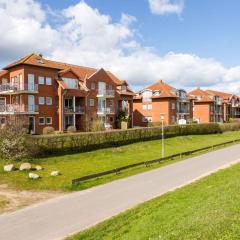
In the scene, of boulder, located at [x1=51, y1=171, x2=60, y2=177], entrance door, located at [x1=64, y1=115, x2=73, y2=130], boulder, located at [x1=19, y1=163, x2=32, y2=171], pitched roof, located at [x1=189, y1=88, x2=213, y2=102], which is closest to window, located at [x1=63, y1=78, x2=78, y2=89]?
entrance door, located at [x1=64, y1=115, x2=73, y2=130]

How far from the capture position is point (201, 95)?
313ft

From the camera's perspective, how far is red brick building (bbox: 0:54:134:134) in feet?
160

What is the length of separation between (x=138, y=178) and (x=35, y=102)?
30.0 meters

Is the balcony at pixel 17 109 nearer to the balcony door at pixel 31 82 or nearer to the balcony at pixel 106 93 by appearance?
the balcony door at pixel 31 82

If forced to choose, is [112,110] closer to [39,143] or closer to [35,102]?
[35,102]

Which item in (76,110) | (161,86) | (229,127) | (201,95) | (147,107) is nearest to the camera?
(76,110)

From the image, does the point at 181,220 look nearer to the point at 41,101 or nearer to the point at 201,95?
the point at 41,101

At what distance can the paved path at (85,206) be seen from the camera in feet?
43.2

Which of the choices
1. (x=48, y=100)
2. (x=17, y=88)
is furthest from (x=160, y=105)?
(x=17, y=88)

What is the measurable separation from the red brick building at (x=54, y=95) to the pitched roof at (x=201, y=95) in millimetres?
37700

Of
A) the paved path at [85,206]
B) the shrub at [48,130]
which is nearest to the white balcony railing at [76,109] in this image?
the shrub at [48,130]

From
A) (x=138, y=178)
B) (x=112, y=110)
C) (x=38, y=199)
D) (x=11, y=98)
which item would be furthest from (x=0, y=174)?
(x=112, y=110)

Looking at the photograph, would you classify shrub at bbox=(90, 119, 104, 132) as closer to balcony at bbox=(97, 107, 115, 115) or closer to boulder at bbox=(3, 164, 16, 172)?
balcony at bbox=(97, 107, 115, 115)

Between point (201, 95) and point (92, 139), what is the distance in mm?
62471
